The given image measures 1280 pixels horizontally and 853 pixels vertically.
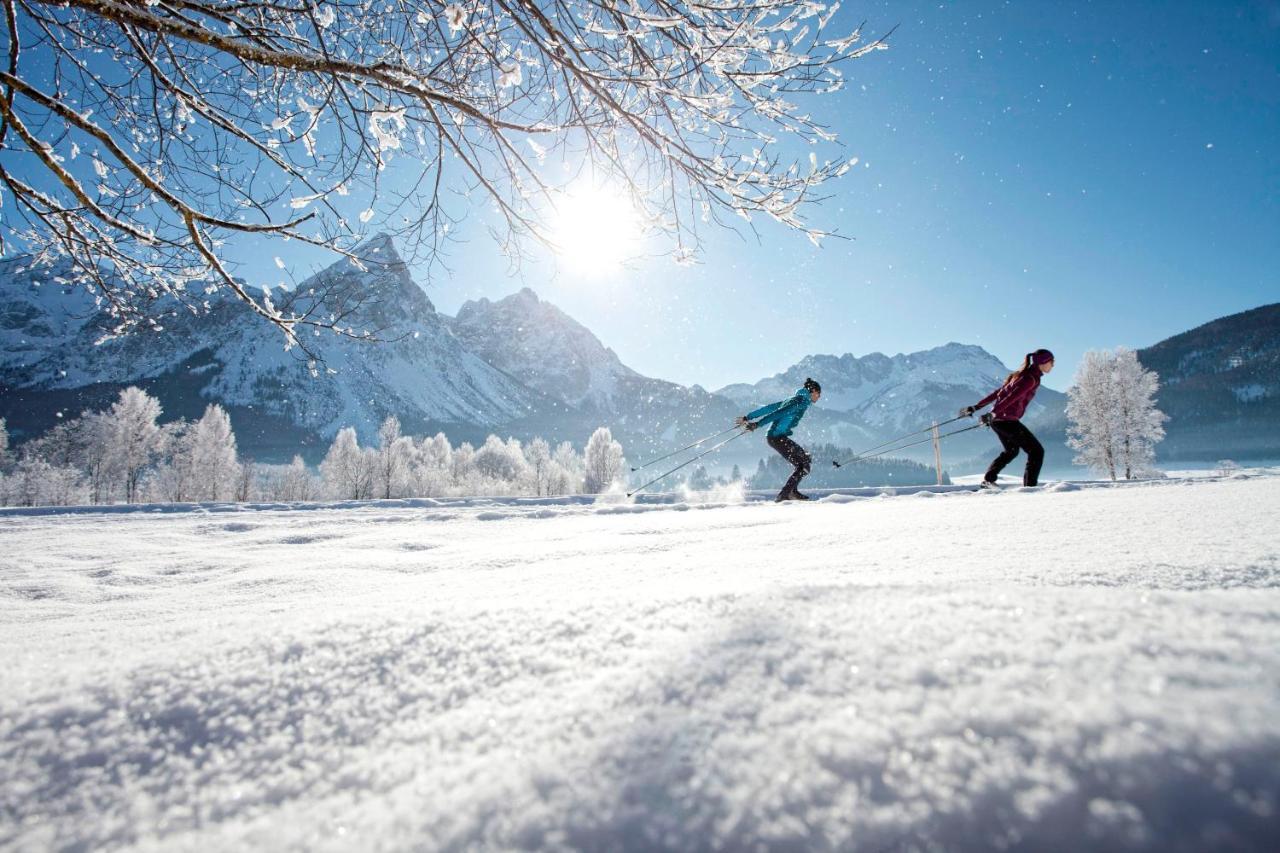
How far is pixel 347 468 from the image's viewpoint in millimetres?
49625

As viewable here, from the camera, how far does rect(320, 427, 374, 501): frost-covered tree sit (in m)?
48.9

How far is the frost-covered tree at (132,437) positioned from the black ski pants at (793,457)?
48942 mm

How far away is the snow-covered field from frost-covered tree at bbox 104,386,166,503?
51.0 m

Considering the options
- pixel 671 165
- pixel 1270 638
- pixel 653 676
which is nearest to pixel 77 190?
pixel 671 165

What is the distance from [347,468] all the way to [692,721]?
56606 millimetres

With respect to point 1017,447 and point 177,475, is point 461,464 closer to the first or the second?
point 177,475

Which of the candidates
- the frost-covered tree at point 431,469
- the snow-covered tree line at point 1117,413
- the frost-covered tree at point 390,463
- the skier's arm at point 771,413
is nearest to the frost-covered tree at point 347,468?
the frost-covered tree at point 390,463

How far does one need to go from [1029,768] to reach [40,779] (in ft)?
3.69

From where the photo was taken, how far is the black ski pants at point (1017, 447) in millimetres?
6000

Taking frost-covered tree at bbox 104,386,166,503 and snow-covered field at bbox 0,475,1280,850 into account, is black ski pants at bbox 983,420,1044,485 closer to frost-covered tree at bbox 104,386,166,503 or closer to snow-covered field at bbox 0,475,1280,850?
snow-covered field at bbox 0,475,1280,850

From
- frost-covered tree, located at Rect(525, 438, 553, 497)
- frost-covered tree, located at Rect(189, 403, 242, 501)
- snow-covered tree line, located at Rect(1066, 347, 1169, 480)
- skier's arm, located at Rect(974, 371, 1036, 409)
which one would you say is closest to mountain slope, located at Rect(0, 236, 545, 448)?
frost-covered tree, located at Rect(525, 438, 553, 497)

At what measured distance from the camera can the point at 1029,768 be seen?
1.53 ft

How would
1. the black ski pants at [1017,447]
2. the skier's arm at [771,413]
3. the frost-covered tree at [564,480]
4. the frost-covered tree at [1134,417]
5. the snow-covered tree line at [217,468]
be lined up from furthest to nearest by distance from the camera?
the frost-covered tree at [564,480] → the snow-covered tree line at [217,468] → the frost-covered tree at [1134,417] → the skier's arm at [771,413] → the black ski pants at [1017,447]

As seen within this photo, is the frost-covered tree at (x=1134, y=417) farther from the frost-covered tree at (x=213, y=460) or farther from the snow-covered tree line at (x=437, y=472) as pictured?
the frost-covered tree at (x=213, y=460)
